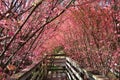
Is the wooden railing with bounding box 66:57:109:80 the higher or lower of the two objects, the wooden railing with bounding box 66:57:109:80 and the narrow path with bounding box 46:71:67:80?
the higher

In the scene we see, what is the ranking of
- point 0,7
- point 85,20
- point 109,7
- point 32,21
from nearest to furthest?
point 0,7
point 32,21
point 109,7
point 85,20

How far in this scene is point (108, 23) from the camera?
10008 mm

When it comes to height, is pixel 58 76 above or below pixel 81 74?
below

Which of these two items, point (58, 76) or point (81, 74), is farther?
point (58, 76)

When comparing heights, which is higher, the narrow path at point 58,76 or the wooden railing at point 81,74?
the wooden railing at point 81,74

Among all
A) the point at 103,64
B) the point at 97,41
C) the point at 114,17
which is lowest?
the point at 103,64

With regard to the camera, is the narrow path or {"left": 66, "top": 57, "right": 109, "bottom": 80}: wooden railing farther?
the narrow path

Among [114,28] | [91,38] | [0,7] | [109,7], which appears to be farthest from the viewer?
[91,38]

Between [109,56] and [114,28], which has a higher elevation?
[114,28]

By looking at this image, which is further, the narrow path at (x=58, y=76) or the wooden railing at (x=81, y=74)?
the narrow path at (x=58, y=76)

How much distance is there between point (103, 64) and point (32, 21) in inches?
183

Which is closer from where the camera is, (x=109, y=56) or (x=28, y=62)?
(x=109, y=56)

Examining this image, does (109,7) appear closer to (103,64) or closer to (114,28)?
(114,28)

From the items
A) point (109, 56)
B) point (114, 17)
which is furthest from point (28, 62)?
point (114, 17)
